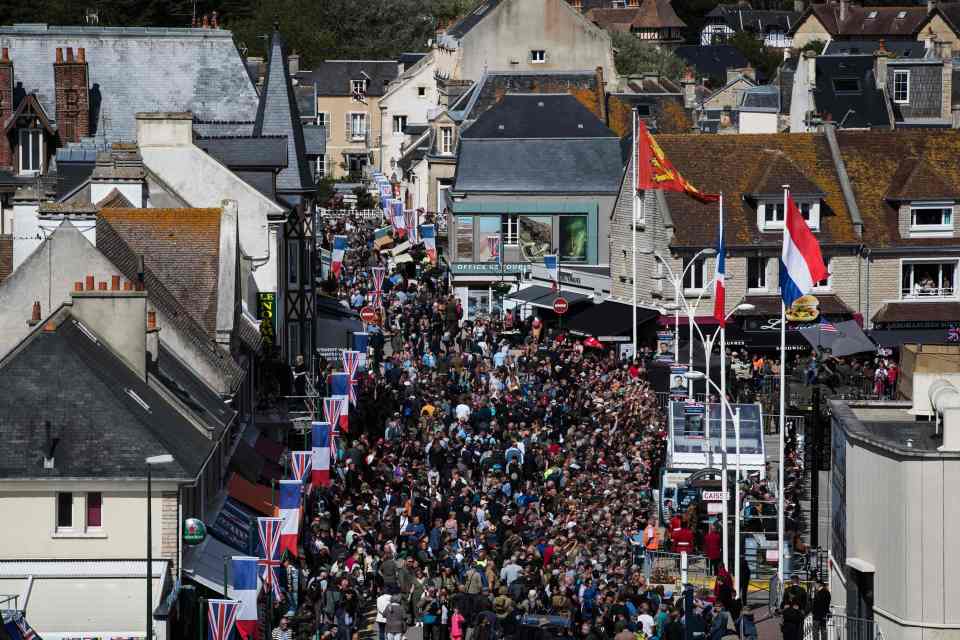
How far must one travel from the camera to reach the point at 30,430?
39.1 meters

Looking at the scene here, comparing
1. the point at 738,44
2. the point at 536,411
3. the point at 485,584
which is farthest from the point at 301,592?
the point at 738,44

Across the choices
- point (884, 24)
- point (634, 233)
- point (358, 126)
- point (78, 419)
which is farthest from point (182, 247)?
point (884, 24)

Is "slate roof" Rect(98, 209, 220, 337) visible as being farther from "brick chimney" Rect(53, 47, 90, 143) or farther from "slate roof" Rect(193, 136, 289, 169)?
"brick chimney" Rect(53, 47, 90, 143)

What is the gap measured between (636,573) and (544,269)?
3657cm

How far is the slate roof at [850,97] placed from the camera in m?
95.5

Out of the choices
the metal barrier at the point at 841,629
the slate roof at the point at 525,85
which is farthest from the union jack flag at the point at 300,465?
the slate roof at the point at 525,85

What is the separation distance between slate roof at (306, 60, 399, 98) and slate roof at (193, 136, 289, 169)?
7584 centimetres

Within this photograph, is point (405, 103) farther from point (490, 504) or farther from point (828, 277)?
point (490, 504)

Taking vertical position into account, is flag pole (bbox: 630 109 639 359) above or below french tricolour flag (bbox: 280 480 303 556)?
above

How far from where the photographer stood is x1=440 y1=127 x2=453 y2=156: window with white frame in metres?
99.6

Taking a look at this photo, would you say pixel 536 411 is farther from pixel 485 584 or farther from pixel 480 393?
pixel 485 584

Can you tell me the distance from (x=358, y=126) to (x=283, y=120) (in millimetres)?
75416

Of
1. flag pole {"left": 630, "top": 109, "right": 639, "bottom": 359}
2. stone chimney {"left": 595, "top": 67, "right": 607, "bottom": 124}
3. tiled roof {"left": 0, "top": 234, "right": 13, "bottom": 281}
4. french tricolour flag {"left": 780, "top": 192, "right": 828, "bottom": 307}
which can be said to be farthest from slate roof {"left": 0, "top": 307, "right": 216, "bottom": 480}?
stone chimney {"left": 595, "top": 67, "right": 607, "bottom": 124}

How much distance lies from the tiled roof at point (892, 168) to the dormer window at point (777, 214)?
1460 millimetres
